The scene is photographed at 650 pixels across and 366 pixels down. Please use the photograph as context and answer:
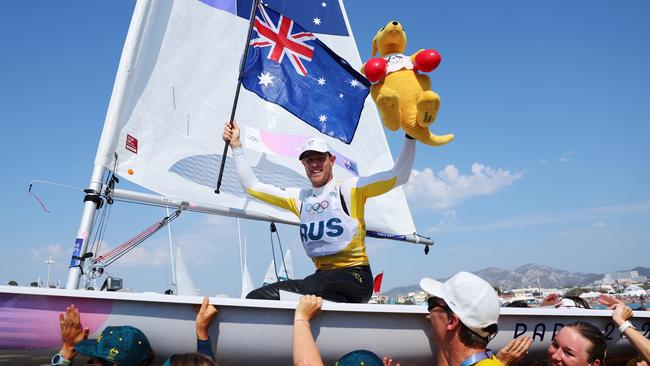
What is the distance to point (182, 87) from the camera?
5734mm

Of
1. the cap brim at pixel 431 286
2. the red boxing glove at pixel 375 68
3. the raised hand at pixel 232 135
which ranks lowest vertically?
the cap brim at pixel 431 286

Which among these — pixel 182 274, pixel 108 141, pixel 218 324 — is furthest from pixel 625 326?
pixel 182 274

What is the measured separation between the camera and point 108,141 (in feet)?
15.7

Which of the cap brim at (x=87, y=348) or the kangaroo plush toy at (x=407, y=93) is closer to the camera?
the cap brim at (x=87, y=348)

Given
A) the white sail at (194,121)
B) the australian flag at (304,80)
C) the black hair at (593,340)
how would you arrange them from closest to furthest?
1. the black hair at (593,340)
2. the white sail at (194,121)
3. the australian flag at (304,80)

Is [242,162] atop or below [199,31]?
below

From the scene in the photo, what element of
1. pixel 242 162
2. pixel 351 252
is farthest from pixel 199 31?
pixel 351 252

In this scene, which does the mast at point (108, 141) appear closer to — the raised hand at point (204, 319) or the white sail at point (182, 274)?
the raised hand at point (204, 319)

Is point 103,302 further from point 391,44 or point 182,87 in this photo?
point 182,87

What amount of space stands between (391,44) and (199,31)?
3.34 meters

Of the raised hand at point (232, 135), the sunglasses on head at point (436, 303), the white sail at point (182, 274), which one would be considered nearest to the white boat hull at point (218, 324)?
the sunglasses on head at point (436, 303)

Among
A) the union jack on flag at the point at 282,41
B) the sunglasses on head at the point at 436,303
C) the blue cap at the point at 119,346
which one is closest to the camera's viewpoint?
the blue cap at the point at 119,346

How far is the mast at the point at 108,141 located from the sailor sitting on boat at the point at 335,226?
1.93 meters

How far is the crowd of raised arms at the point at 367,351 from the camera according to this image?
2.00 metres
